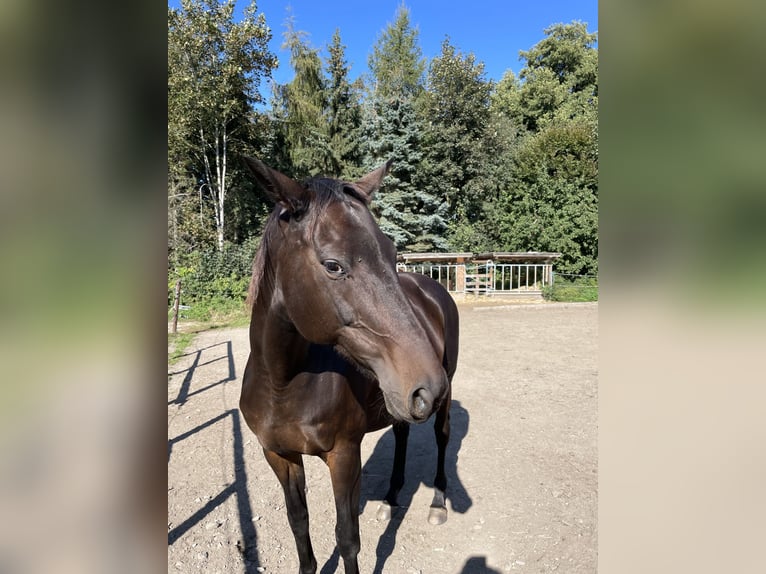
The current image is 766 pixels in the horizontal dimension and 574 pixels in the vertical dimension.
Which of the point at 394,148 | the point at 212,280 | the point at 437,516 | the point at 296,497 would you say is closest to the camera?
the point at 296,497

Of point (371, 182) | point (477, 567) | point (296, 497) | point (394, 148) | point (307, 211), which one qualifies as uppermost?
point (394, 148)

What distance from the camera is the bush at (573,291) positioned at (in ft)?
54.5

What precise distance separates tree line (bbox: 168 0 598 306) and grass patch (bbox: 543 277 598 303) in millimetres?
1981

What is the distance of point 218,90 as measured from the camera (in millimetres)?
16812

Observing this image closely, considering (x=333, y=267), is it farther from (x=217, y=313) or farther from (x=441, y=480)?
(x=217, y=313)

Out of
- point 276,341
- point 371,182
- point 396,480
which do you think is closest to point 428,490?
point 396,480

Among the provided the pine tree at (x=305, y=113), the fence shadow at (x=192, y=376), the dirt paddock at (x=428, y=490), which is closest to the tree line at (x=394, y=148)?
the pine tree at (x=305, y=113)

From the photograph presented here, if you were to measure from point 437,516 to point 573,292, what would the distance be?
52.7 ft

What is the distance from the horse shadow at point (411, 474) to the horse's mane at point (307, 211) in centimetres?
211

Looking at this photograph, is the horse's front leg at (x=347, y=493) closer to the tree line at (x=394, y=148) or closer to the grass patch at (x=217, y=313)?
the grass patch at (x=217, y=313)

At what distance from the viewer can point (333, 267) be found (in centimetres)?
143
